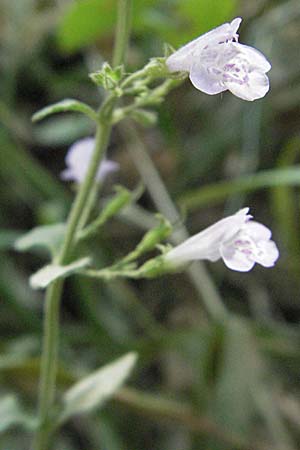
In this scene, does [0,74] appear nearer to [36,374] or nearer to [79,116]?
[79,116]

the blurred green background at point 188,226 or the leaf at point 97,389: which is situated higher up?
the blurred green background at point 188,226

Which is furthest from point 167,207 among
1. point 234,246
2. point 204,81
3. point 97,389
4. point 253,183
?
point 204,81

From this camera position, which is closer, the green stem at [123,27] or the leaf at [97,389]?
the green stem at [123,27]

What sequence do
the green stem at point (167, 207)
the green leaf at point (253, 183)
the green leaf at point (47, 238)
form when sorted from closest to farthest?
the green leaf at point (47, 238)
the green leaf at point (253, 183)
the green stem at point (167, 207)

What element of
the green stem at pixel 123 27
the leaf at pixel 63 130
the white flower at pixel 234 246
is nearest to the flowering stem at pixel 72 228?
the green stem at pixel 123 27

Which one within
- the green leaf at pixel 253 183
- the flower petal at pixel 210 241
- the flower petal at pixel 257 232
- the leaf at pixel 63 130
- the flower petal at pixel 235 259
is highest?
the leaf at pixel 63 130

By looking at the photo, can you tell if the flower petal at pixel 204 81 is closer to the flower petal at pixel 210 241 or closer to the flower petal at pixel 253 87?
the flower petal at pixel 253 87

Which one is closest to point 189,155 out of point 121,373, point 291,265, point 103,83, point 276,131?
point 276,131
